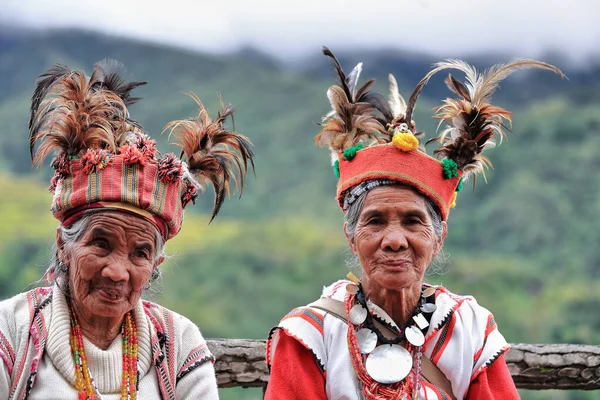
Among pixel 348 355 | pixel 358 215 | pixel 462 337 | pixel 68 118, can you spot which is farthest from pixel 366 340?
pixel 68 118

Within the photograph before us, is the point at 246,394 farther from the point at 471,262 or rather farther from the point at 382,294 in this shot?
the point at 382,294

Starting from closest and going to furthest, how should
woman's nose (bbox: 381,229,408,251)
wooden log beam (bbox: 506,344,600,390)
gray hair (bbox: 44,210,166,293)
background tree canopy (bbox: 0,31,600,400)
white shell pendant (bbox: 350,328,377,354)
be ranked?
gray hair (bbox: 44,210,166,293) < woman's nose (bbox: 381,229,408,251) < white shell pendant (bbox: 350,328,377,354) < wooden log beam (bbox: 506,344,600,390) < background tree canopy (bbox: 0,31,600,400)

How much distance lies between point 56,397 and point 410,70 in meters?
23.6

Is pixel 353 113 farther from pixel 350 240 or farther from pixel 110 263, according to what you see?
pixel 110 263

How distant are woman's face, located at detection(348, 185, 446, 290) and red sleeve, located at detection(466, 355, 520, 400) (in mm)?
523

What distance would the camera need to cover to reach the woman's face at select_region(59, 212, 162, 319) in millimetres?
3178

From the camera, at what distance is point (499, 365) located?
3.55 m

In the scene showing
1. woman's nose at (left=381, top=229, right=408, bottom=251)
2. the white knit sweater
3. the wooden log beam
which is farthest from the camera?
the wooden log beam

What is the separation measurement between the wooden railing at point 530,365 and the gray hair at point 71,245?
0.77 meters

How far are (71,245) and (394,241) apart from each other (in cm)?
131

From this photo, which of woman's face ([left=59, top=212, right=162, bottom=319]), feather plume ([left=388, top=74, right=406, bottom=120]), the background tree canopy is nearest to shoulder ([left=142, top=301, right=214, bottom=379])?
woman's face ([left=59, top=212, right=162, bottom=319])

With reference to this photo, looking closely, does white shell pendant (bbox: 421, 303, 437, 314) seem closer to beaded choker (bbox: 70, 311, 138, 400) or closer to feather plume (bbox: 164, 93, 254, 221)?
feather plume (bbox: 164, 93, 254, 221)

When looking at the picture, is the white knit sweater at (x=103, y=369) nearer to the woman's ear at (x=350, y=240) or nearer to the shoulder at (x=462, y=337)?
the woman's ear at (x=350, y=240)

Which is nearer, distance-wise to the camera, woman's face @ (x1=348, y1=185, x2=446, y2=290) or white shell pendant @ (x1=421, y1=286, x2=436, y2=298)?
woman's face @ (x1=348, y1=185, x2=446, y2=290)
